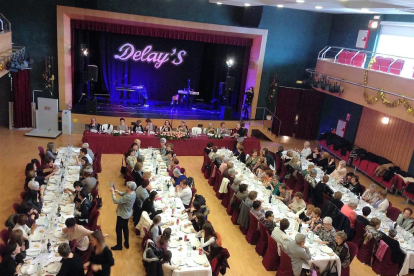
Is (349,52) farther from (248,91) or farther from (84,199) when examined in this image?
(84,199)

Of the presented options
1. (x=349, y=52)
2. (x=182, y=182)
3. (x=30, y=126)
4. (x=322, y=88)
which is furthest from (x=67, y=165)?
(x=349, y=52)

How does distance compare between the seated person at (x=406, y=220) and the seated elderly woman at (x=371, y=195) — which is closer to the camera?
the seated person at (x=406, y=220)

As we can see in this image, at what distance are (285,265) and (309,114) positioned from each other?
12323mm

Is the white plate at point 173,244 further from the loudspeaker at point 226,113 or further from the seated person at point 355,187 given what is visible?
the loudspeaker at point 226,113

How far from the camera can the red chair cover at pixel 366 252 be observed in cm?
825

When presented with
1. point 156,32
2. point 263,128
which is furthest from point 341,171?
point 156,32

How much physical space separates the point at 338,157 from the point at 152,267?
11.8m

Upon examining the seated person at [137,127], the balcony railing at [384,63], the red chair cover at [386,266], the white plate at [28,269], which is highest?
the balcony railing at [384,63]

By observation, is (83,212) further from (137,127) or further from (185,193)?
(137,127)

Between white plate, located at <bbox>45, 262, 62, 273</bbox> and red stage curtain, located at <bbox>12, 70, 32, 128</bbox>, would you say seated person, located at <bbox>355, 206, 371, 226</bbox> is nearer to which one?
white plate, located at <bbox>45, 262, 62, 273</bbox>

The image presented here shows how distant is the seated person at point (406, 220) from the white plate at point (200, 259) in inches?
194

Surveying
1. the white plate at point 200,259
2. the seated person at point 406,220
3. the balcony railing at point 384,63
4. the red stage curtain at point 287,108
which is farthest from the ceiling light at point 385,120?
the white plate at point 200,259

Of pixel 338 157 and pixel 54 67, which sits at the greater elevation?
pixel 54 67

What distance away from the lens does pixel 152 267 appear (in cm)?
595
